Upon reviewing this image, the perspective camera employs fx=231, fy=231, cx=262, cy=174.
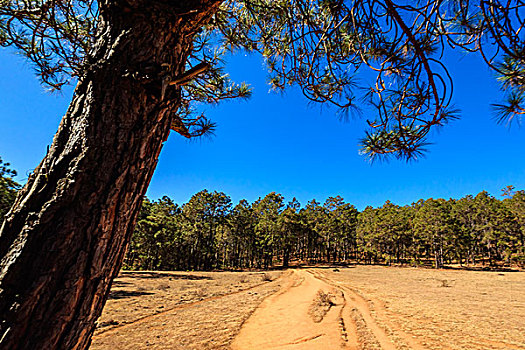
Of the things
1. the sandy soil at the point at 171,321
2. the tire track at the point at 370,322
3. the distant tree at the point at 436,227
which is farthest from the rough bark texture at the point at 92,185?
the distant tree at the point at 436,227

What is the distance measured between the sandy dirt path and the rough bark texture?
5.43 m

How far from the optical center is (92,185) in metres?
1.01

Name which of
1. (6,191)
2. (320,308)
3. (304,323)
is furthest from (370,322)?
(6,191)

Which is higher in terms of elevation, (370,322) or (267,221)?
(267,221)

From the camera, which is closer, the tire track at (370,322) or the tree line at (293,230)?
the tire track at (370,322)

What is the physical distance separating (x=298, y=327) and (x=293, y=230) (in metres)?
28.6

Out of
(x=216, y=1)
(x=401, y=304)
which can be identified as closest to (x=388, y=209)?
(x=401, y=304)

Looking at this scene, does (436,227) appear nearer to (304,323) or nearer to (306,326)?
(304,323)

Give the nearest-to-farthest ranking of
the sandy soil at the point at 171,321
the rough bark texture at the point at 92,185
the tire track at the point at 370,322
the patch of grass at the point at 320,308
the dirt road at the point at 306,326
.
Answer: the rough bark texture at the point at 92,185 < the sandy soil at the point at 171,321 < the dirt road at the point at 306,326 < the tire track at the point at 370,322 < the patch of grass at the point at 320,308

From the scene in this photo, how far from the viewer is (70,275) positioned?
92 cm

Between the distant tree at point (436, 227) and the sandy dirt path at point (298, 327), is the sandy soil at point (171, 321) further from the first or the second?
the distant tree at point (436, 227)

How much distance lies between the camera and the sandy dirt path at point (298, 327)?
17.7ft

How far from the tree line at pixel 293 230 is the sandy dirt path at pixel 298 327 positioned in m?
24.0

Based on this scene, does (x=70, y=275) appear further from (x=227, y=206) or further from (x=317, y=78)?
(x=227, y=206)
